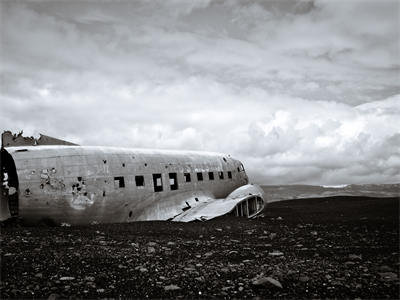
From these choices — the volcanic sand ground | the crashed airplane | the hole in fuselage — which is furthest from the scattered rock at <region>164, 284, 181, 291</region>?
the hole in fuselage

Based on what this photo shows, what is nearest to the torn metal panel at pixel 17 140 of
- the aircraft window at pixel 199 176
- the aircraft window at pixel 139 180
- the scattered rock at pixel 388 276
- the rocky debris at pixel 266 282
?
the aircraft window at pixel 139 180

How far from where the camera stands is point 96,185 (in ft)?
52.0

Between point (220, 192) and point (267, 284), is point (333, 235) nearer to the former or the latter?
point (267, 284)

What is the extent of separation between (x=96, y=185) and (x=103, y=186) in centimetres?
35

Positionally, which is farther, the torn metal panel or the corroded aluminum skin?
the torn metal panel

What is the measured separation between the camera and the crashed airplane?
1454 cm

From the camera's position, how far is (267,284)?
6.49m

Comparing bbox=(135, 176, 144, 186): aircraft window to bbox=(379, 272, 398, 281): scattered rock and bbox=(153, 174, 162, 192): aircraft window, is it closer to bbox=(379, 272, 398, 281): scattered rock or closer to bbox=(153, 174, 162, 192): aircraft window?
bbox=(153, 174, 162, 192): aircraft window

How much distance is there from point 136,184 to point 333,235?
9495mm

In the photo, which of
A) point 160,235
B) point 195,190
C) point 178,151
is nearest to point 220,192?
point 195,190

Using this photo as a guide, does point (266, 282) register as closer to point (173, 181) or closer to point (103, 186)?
point (103, 186)

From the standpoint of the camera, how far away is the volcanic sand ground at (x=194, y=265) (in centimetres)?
633

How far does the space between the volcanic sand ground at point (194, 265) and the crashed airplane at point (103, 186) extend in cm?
168

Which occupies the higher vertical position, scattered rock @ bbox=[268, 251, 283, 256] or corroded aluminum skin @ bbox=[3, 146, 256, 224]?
corroded aluminum skin @ bbox=[3, 146, 256, 224]
